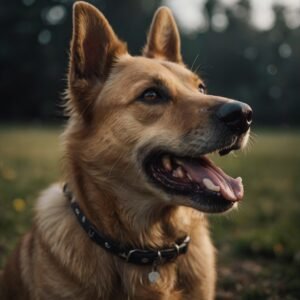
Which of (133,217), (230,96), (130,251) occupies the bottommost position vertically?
(230,96)

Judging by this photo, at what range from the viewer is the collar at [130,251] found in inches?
129

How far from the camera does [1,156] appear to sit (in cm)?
1178

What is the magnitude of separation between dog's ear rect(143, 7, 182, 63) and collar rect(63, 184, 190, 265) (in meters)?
1.79

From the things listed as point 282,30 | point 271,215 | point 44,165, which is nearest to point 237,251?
point 271,215

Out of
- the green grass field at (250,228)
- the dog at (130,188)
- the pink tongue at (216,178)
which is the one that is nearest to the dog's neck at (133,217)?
the dog at (130,188)

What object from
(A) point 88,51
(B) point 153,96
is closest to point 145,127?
(B) point 153,96

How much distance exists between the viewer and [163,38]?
4.42 metres

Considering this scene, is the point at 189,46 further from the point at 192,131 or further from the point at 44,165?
the point at 192,131

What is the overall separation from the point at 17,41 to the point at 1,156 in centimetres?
2173

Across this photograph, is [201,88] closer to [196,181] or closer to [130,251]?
[196,181]

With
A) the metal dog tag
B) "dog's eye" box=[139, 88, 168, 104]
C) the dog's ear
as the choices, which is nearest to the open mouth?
"dog's eye" box=[139, 88, 168, 104]

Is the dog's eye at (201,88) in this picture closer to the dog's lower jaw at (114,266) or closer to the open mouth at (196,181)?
the open mouth at (196,181)

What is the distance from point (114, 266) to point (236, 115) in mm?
1352

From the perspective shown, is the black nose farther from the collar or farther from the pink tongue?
the collar
